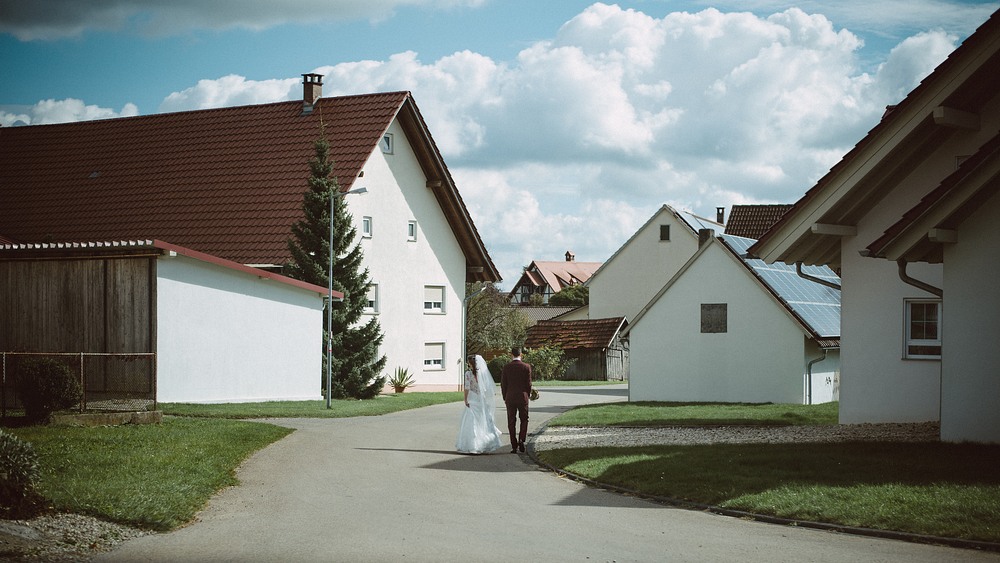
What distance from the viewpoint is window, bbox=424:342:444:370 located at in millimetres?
42219

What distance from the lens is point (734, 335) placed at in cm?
3130

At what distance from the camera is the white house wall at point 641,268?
68.4 metres

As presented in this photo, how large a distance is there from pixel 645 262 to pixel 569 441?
174 feet

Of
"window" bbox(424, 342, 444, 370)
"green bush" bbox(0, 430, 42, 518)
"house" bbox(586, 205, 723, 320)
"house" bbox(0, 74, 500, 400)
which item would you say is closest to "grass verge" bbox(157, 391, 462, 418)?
"house" bbox(0, 74, 500, 400)

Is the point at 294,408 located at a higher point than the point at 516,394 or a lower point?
lower

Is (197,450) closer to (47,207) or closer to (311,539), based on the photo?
(311,539)

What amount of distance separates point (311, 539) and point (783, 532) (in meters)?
4.42

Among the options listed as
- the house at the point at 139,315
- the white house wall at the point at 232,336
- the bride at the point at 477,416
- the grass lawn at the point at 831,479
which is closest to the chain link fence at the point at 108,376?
the house at the point at 139,315

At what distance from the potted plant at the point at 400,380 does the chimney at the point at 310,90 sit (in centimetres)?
1123

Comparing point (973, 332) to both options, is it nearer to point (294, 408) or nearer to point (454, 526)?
point (454, 526)

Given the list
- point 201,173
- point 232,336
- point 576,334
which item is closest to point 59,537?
point 232,336

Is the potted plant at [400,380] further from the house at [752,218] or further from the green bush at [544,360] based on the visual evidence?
the house at [752,218]

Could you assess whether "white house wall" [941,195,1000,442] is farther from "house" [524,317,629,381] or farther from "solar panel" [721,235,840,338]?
"house" [524,317,629,381]

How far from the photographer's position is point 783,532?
388 inches
